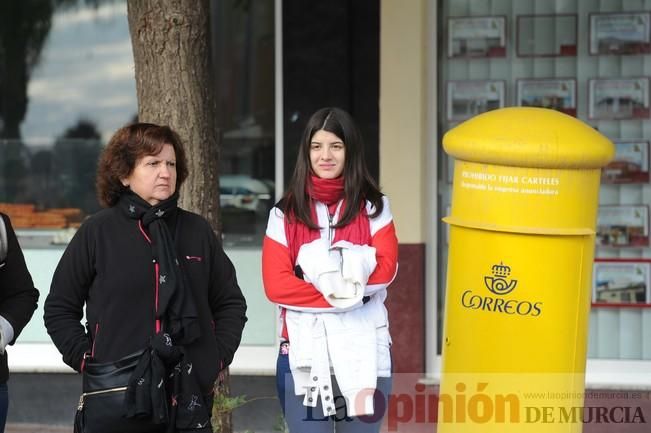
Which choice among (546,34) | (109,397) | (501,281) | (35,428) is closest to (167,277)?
(109,397)

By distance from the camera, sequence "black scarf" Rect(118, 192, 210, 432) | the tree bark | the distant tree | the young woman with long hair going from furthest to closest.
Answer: the distant tree < the tree bark < the young woman with long hair < "black scarf" Rect(118, 192, 210, 432)

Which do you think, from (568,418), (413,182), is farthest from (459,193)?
(413,182)

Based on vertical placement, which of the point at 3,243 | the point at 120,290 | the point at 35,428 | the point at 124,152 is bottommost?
the point at 35,428

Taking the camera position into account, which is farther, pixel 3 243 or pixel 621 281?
pixel 621 281

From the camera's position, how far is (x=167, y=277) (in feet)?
11.4

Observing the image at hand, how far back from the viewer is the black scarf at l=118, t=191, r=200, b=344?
348 centimetres

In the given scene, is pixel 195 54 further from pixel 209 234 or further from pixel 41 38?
pixel 41 38

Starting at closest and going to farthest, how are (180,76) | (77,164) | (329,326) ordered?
1. (329,326)
2. (180,76)
3. (77,164)

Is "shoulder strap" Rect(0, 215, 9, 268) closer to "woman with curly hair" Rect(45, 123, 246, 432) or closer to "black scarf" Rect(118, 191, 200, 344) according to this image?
"woman with curly hair" Rect(45, 123, 246, 432)

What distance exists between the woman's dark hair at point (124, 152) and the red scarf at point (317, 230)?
27.2 inches

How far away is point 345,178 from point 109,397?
1.29 metres

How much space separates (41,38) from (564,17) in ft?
11.6

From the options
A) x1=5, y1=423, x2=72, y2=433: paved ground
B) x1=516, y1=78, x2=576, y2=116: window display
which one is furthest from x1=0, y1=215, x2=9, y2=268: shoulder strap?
x1=516, y1=78, x2=576, y2=116: window display

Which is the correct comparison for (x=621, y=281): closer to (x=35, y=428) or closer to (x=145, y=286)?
(x=35, y=428)
